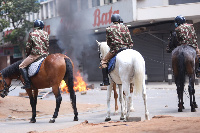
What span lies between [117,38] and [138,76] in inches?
52.9

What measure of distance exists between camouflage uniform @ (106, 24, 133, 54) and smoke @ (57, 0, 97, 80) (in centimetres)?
2064

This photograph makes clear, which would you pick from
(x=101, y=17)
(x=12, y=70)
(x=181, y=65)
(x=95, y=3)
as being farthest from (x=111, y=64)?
(x=95, y=3)

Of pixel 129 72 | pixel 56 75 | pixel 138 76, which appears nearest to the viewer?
pixel 138 76

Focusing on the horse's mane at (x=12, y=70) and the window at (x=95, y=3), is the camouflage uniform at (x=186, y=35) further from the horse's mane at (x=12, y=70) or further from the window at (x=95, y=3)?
the window at (x=95, y=3)

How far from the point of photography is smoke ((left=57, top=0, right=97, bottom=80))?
31.9 metres

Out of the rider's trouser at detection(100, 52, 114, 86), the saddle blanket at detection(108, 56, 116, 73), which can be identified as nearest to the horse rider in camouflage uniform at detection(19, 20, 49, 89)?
the rider's trouser at detection(100, 52, 114, 86)

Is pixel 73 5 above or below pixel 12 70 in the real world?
above

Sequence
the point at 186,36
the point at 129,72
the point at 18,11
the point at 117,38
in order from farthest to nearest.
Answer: the point at 18,11
the point at 186,36
the point at 117,38
the point at 129,72

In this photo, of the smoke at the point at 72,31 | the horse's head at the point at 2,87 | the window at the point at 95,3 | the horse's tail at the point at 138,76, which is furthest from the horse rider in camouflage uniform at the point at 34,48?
the window at the point at 95,3

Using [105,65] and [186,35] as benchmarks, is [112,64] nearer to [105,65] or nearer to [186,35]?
[105,65]

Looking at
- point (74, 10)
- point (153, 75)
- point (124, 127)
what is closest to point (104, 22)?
point (74, 10)

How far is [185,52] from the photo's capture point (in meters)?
11.5

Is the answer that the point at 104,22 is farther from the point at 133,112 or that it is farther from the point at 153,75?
the point at 133,112

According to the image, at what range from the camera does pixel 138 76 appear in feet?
30.9
